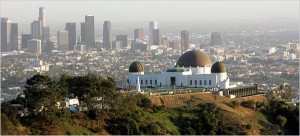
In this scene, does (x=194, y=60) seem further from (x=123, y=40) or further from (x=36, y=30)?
(x=123, y=40)

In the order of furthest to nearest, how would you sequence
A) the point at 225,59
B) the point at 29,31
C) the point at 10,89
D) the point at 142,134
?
the point at 29,31 < the point at 225,59 < the point at 10,89 < the point at 142,134

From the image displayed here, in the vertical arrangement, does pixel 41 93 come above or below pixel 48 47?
below

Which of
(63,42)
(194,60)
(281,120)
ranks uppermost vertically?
(63,42)

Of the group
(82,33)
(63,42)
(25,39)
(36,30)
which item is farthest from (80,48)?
(25,39)

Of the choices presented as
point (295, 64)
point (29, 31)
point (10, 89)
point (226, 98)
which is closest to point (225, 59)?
point (295, 64)

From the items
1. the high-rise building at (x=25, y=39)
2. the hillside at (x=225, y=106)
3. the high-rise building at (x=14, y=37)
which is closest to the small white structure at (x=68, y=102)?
the hillside at (x=225, y=106)

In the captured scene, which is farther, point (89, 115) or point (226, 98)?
point (226, 98)

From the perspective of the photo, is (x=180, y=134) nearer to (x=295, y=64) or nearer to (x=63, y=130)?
(x=63, y=130)
